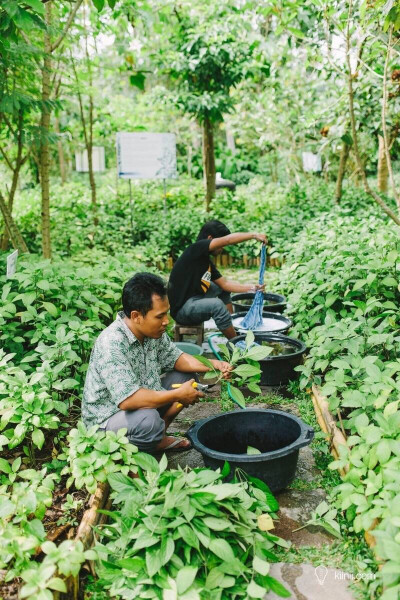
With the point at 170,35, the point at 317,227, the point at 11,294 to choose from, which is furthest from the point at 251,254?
the point at 11,294

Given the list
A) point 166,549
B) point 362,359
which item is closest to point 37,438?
point 166,549

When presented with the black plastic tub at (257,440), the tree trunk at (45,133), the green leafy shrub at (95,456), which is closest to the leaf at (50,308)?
the green leafy shrub at (95,456)

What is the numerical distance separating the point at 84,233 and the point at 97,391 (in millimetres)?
6544

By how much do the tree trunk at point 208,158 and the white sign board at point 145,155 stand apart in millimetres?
726

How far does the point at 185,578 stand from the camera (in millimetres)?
1854

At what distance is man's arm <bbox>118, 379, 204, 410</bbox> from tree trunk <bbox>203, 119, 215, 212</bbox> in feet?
26.0

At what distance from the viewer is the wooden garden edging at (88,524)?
2021 mm

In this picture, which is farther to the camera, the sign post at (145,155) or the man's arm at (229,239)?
the sign post at (145,155)

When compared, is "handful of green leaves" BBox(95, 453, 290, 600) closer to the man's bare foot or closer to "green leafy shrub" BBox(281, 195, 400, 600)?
"green leafy shrub" BBox(281, 195, 400, 600)

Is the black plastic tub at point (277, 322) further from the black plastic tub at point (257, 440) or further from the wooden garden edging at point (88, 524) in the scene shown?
the wooden garden edging at point (88, 524)

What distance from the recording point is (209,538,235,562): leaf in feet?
6.36

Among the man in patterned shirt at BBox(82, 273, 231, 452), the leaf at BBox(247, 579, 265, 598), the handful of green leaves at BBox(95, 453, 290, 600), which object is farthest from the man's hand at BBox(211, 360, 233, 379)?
the leaf at BBox(247, 579, 265, 598)

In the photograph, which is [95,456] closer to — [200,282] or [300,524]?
[300,524]

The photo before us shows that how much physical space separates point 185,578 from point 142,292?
1.43m
